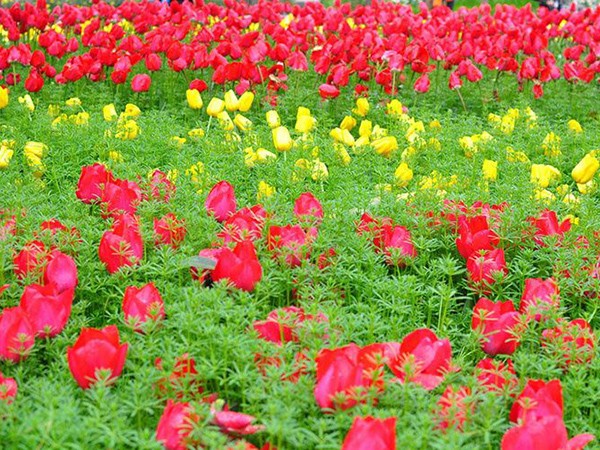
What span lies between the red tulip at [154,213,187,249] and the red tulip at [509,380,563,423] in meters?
1.23

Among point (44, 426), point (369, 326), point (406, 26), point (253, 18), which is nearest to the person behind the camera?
point (44, 426)

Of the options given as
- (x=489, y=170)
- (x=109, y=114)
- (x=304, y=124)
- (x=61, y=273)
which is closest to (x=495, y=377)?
(x=61, y=273)

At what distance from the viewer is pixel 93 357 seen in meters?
1.96

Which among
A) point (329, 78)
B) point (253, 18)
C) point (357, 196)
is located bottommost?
point (253, 18)

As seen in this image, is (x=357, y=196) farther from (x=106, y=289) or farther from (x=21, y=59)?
(x=21, y=59)

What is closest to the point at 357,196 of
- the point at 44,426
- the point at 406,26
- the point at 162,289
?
the point at 162,289

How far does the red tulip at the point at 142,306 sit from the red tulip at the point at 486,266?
2.97ft

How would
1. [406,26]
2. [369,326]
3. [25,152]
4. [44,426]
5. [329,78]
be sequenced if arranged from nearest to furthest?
[44,426] < [369,326] < [25,152] < [329,78] < [406,26]

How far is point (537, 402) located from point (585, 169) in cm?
213

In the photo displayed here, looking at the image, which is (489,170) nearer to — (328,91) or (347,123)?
(347,123)

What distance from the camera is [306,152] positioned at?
158 inches

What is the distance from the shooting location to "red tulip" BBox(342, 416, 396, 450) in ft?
5.38

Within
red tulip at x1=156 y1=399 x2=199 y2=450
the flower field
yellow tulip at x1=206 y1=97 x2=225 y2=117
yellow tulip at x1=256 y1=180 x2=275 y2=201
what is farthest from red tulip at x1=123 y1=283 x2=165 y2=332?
yellow tulip at x1=206 y1=97 x2=225 y2=117

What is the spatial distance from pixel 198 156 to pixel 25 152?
0.79 metres
